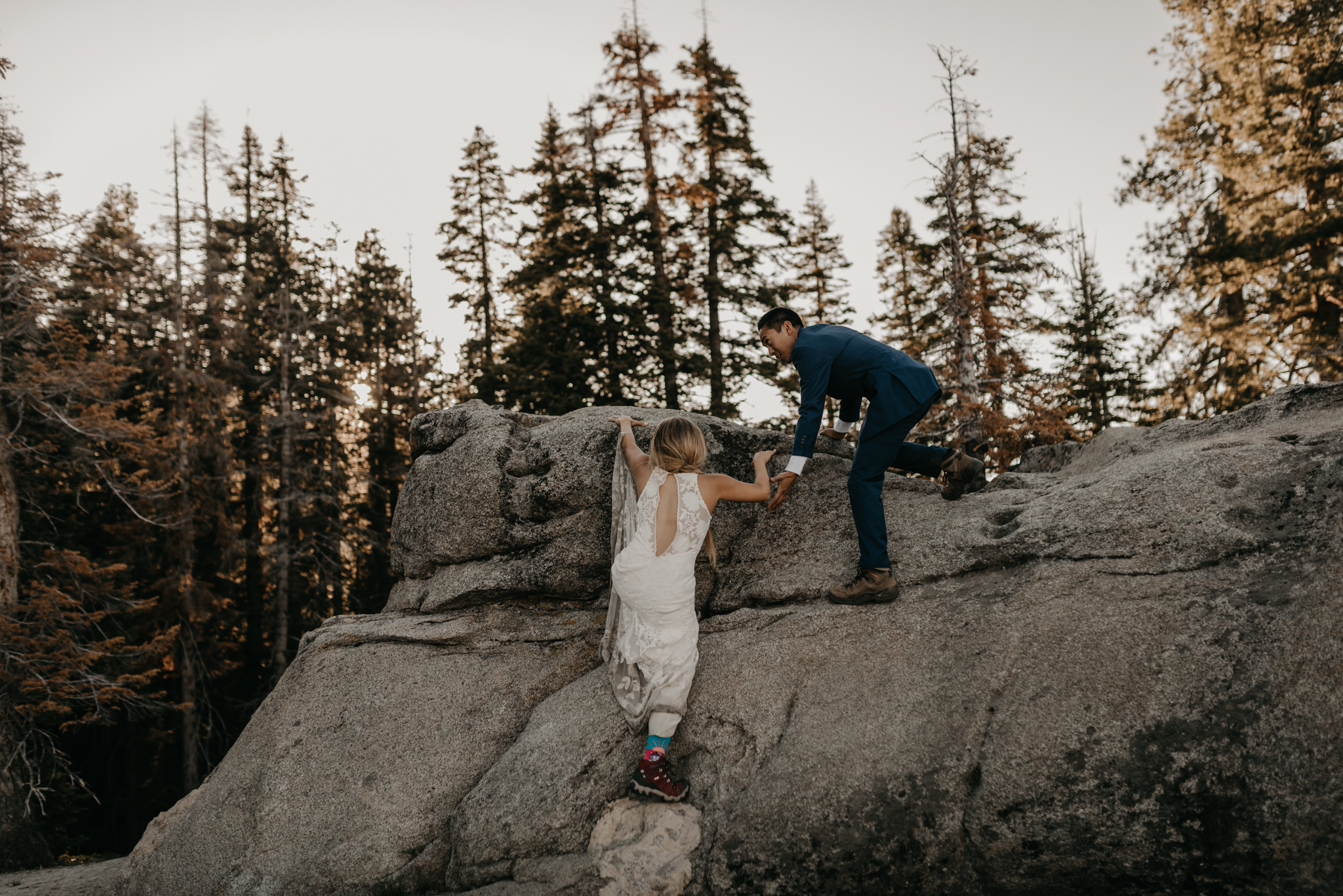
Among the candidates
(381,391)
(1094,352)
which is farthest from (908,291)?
(381,391)

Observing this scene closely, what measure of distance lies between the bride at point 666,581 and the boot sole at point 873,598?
1.29 m

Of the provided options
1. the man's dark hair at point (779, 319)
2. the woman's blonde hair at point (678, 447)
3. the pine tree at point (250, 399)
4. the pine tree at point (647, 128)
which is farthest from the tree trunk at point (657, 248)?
the woman's blonde hair at point (678, 447)

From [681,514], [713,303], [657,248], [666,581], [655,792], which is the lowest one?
[655,792]

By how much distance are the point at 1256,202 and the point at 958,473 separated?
13427 millimetres

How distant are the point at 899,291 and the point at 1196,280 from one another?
11.7 m

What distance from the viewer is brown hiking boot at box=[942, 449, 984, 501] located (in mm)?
6844

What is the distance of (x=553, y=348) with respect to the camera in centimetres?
2112

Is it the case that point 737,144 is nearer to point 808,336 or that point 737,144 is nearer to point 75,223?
point 75,223

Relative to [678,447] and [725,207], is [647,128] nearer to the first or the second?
[725,207]

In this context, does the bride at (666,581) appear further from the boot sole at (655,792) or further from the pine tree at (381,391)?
the pine tree at (381,391)

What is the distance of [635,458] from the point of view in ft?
20.9

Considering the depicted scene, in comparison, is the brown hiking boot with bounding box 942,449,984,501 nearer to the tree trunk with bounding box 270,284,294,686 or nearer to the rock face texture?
the rock face texture

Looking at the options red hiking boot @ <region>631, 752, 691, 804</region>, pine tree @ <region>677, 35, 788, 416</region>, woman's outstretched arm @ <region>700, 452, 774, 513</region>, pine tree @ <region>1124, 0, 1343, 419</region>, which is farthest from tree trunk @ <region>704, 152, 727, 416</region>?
red hiking boot @ <region>631, 752, 691, 804</region>

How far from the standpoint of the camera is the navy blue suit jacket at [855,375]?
600cm
